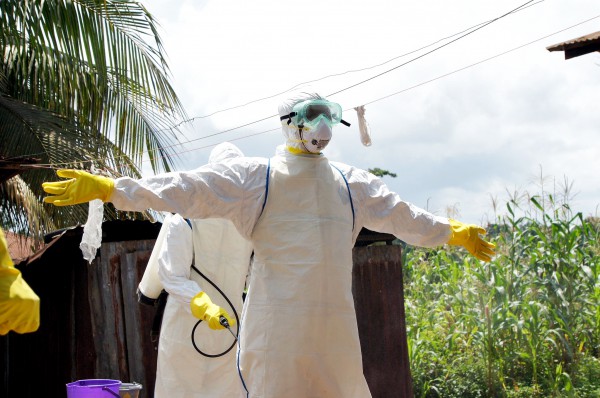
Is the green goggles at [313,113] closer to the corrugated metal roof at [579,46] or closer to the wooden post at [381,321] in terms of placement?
the wooden post at [381,321]

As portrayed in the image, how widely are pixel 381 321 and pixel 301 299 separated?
8.85 feet

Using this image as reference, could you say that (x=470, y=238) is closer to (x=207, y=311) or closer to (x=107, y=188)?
(x=207, y=311)

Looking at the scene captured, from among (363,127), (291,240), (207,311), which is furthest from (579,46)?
(207,311)

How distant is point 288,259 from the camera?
425cm

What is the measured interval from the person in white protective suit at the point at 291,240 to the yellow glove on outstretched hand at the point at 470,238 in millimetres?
643

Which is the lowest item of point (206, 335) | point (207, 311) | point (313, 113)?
point (206, 335)

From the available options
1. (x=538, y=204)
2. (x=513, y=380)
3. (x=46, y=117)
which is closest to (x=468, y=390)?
(x=513, y=380)

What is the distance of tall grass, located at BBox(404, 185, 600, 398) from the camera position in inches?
291

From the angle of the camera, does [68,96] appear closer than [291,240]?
No

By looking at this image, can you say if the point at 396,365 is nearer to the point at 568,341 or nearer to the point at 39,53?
the point at 568,341

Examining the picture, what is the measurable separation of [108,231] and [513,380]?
11.0 feet

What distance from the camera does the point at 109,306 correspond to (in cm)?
699

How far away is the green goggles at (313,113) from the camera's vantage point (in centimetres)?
441

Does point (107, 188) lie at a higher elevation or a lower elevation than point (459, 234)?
higher
